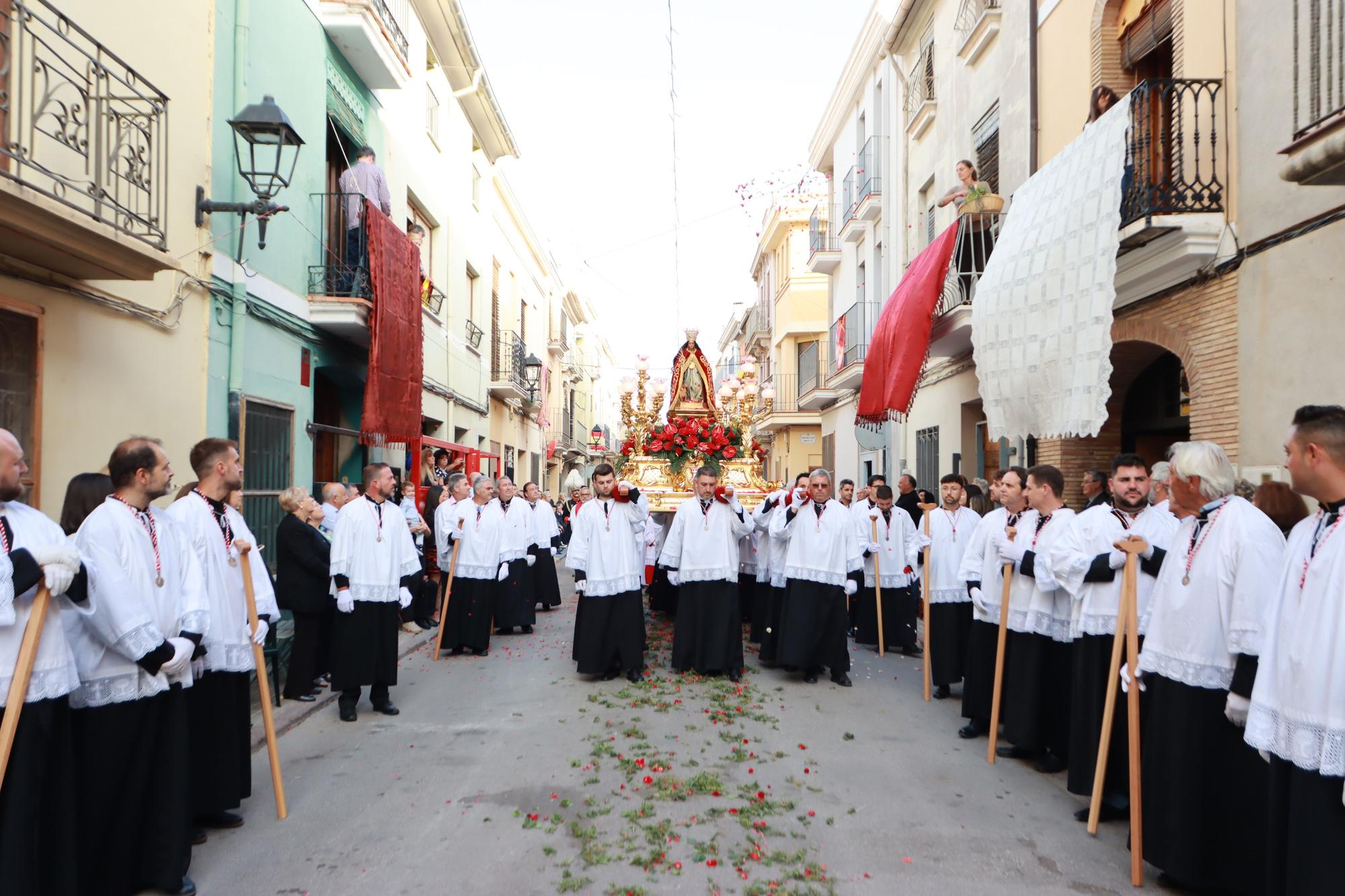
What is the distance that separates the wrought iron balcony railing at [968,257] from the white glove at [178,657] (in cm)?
1024

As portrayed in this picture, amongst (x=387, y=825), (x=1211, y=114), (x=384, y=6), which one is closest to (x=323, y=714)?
(x=387, y=825)

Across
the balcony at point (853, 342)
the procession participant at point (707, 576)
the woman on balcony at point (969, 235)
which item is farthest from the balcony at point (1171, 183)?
the balcony at point (853, 342)

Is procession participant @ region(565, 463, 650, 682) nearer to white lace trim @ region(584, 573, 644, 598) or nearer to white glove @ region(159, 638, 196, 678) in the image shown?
white lace trim @ region(584, 573, 644, 598)

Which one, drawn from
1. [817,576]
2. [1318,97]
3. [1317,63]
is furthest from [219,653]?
[1317,63]

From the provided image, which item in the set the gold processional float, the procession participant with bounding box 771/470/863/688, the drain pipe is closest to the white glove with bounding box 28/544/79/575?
the drain pipe

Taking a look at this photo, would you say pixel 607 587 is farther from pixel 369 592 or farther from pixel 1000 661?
pixel 1000 661

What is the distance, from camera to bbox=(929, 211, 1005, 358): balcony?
479 inches

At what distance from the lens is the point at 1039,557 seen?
18.5 feet

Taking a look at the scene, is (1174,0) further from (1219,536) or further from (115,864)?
(115,864)

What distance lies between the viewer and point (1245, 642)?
3.68 meters

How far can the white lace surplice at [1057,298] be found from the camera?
745 cm

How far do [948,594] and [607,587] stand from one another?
3.01 m

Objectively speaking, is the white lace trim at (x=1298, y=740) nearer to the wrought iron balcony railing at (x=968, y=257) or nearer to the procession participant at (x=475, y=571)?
the procession participant at (x=475, y=571)

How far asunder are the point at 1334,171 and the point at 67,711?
7.27 metres
